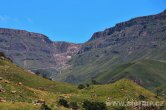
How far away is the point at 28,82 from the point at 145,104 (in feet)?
91.2

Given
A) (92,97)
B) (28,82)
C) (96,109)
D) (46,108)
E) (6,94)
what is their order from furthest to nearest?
1. (28,82)
2. (92,97)
3. (6,94)
4. (96,109)
5. (46,108)

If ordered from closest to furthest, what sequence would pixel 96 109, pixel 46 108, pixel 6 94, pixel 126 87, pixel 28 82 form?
1. pixel 46 108
2. pixel 96 109
3. pixel 6 94
4. pixel 126 87
5. pixel 28 82

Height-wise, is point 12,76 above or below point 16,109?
above

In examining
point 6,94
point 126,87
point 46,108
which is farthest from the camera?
point 126,87

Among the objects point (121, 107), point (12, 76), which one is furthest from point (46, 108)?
point (12, 76)

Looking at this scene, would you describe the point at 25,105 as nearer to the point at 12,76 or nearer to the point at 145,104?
the point at 145,104

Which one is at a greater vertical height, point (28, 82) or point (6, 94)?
point (28, 82)

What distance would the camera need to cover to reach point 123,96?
61.1m

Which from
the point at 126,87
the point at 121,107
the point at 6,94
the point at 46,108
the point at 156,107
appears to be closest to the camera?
the point at 46,108

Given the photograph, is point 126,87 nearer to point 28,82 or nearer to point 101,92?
point 101,92

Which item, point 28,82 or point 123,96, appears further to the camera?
point 28,82

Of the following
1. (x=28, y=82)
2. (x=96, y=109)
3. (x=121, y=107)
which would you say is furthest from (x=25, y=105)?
(x=28, y=82)

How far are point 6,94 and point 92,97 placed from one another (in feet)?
58.7

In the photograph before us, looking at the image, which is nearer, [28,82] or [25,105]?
[25,105]
